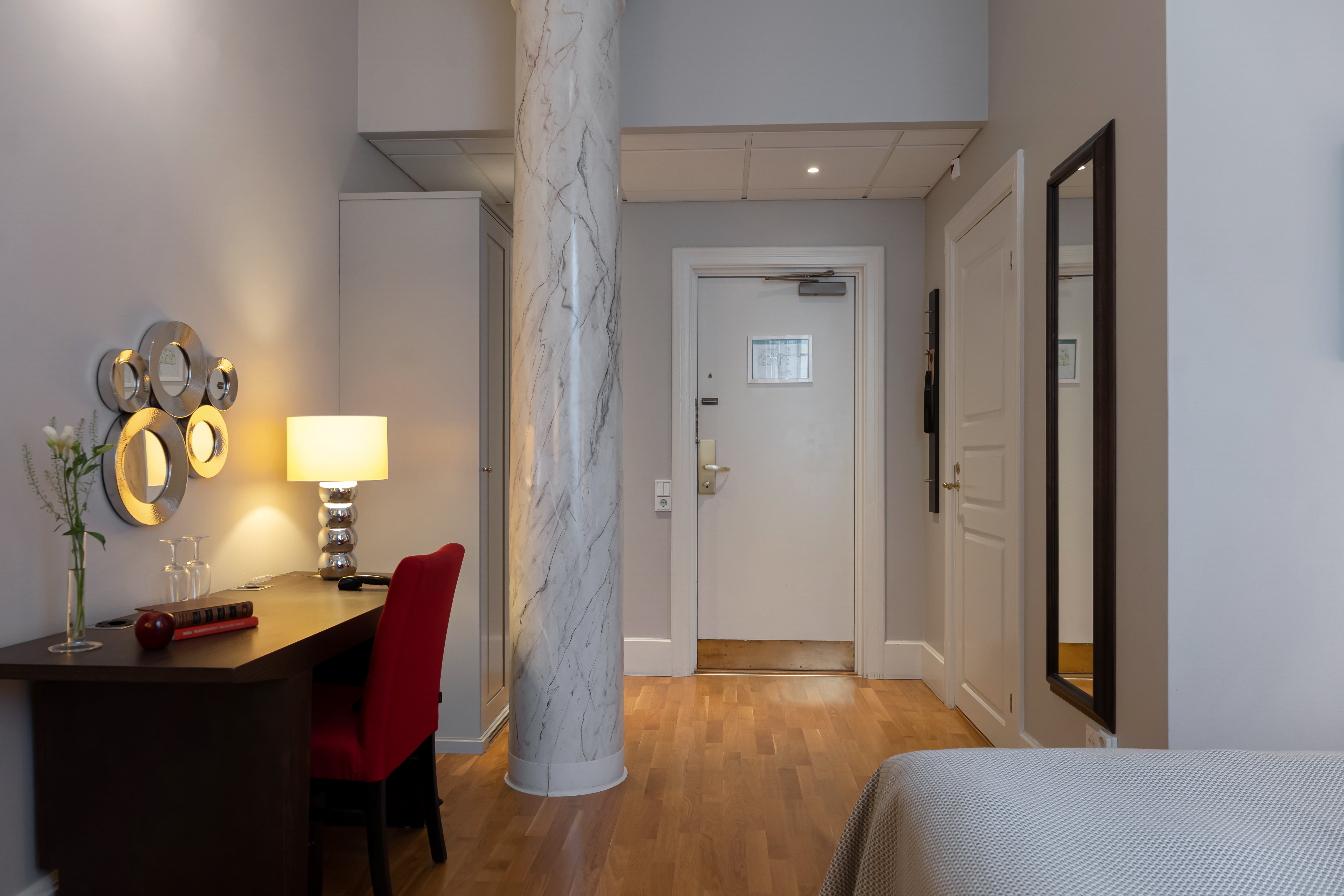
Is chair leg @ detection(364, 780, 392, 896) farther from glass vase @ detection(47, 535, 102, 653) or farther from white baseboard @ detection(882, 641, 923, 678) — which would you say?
white baseboard @ detection(882, 641, 923, 678)

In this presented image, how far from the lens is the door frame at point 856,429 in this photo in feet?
13.9

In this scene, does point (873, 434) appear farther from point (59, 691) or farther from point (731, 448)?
point (59, 691)

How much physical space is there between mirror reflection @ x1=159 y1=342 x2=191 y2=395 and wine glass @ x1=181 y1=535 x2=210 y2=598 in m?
0.42

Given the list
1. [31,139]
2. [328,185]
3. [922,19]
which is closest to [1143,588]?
[922,19]

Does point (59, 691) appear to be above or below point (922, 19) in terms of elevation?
below

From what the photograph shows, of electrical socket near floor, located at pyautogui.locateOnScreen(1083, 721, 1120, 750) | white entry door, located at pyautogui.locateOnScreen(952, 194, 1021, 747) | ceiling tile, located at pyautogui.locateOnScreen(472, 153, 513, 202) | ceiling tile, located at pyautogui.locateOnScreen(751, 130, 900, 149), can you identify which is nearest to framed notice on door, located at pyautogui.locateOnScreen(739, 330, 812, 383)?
white entry door, located at pyautogui.locateOnScreen(952, 194, 1021, 747)

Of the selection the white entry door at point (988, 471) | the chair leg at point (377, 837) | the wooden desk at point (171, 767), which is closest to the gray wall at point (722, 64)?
the white entry door at point (988, 471)

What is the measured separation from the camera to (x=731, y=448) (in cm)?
444

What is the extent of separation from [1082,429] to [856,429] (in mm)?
2000

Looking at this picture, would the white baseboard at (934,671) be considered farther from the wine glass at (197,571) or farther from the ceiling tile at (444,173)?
the ceiling tile at (444,173)

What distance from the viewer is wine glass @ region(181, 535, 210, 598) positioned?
86.4 inches

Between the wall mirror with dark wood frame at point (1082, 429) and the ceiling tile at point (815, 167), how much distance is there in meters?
1.18

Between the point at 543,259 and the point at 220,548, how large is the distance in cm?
137

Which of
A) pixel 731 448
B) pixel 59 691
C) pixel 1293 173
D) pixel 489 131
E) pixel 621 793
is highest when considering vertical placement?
pixel 489 131
